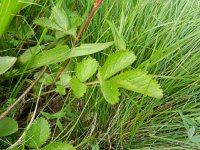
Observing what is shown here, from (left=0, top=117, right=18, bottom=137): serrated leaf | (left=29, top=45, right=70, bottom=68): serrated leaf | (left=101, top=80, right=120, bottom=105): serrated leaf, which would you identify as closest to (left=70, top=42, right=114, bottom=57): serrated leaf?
(left=29, top=45, right=70, bottom=68): serrated leaf

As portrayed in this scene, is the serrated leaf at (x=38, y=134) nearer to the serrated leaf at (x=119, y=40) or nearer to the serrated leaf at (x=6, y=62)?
the serrated leaf at (x=6, y=62)

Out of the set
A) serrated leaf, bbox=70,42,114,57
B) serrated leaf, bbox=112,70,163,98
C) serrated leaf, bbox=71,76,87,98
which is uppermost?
serrated leaf, bbox=70,42,114,57

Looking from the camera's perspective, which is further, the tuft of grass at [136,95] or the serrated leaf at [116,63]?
the tuft of grass at [136,95]

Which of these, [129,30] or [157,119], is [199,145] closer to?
[157,119]

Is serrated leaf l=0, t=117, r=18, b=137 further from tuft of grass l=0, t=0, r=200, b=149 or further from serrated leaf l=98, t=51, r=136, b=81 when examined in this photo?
serrated leaf l=98, t=51, r=136, b=81

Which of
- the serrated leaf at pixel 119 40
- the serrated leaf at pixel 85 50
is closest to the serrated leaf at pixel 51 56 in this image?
the serrated leaf at pixel 85 50
